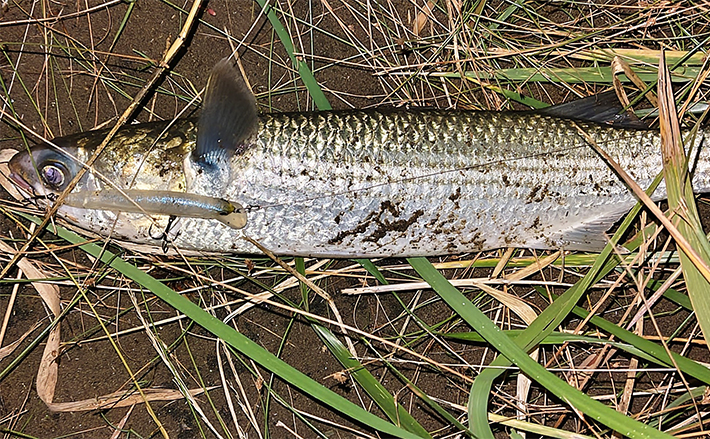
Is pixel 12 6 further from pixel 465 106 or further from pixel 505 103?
pixel 505 103

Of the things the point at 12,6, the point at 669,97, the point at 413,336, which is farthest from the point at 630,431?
the point at 12,6

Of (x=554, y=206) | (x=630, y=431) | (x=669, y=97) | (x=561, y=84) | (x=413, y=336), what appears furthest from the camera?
(x=561, y=84)

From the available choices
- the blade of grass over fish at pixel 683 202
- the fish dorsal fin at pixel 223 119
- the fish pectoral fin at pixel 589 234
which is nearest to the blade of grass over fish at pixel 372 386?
the fish dorsal fin at pixel 223 119

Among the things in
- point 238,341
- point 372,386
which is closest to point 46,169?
point 238,341

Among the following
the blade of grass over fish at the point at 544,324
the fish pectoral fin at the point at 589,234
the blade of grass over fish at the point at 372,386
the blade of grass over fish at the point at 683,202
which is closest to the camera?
the blade of grass over fish at the point at 683,202

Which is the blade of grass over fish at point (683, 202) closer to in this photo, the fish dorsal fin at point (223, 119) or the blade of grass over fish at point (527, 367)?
the blade of grass over fish at point (527, 367)
